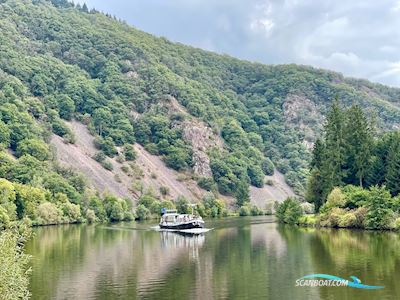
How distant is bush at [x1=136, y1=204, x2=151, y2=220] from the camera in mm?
172500

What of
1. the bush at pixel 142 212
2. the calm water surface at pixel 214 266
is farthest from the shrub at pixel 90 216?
the calm water surface at pixel 214 266

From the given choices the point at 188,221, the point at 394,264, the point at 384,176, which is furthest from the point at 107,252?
the point at 384,176

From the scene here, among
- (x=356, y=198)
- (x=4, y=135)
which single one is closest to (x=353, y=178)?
(x=356, y=198)

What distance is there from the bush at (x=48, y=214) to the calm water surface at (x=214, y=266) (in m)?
45.8

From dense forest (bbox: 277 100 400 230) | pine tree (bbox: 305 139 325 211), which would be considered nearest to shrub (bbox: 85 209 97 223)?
dense forest (bbox: 277 100 400 230)

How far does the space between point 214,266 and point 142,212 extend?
11707 centimetres

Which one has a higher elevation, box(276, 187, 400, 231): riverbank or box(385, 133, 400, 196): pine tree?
box(385, 133, 400, 196): pine tree

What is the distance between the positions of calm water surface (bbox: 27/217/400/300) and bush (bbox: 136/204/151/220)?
8318 centimetres

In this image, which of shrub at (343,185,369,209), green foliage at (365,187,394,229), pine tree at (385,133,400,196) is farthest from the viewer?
pine tree at (385,133,400,196)

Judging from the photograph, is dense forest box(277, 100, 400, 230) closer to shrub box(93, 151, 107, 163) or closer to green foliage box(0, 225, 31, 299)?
green foliage box(0, 225, 31, 299)

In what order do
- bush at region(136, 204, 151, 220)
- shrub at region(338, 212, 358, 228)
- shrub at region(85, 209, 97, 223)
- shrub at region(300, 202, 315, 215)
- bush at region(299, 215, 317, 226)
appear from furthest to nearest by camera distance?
Result: bush at region(136, 204, 151, 220)
shrub at region(85, 209, 97, 223)
shrub at region(300, 202, 315, 215)
bush at region(299, 215, 317, 226)
shrub at region(338, 212, 358, 228)

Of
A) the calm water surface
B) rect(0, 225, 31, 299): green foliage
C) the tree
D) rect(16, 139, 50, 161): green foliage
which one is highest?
the tree

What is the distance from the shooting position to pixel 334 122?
122250 millimetres

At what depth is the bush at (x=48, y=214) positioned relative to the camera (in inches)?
5192
